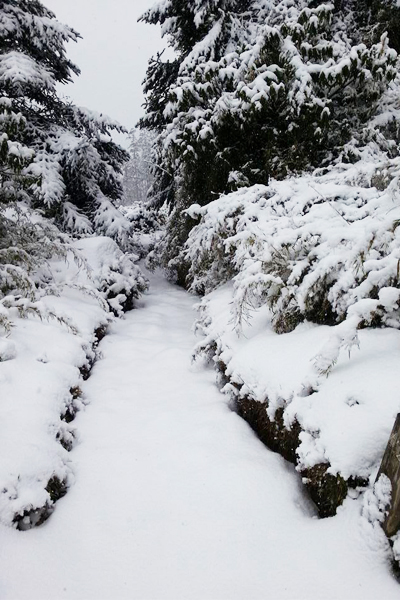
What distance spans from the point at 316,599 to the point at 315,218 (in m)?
2.75

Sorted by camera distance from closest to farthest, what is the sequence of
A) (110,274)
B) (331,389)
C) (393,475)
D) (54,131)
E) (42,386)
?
(393,475) → (331,389) → (42,386) → (110,274) → (54,131)

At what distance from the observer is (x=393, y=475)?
1616 millimetres

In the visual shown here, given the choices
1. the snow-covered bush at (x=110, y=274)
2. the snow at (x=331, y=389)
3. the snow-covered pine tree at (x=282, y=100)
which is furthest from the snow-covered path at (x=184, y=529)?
the snow-covered pine tree at (x=282, y=100)

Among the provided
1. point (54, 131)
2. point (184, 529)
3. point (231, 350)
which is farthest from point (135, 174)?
point (184, 529)

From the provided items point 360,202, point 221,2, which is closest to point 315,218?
point 360,202

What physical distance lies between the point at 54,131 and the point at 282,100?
481 centimetres

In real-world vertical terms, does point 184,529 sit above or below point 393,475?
below

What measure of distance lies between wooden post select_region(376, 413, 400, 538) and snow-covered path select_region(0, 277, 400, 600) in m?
0.15

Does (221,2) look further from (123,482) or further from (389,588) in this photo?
(389,588)

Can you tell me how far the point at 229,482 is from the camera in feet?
7.43

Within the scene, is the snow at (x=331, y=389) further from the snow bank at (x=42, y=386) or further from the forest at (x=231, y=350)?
the snow bank at (x=42, y=386)

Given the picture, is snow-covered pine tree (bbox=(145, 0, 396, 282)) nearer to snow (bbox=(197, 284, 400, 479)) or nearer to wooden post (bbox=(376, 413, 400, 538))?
snow (bbox=(197, 284, 400, 479))

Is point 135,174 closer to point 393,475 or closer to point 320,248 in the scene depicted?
point 320,248

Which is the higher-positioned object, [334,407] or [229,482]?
[334,407]
